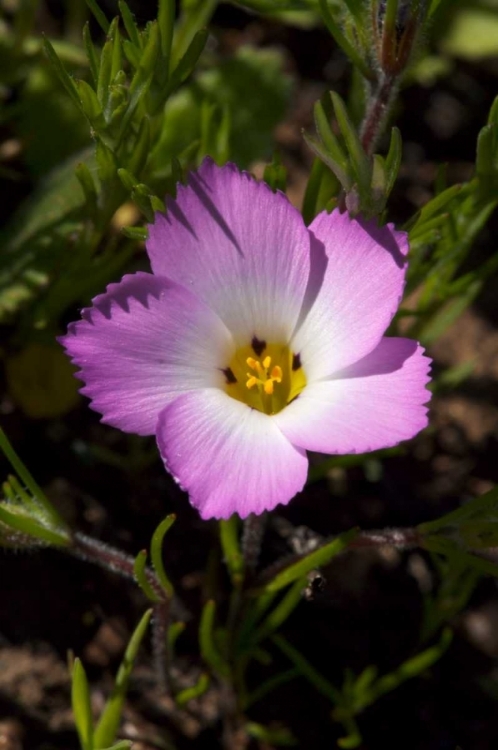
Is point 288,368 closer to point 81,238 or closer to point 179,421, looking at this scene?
point 179,421

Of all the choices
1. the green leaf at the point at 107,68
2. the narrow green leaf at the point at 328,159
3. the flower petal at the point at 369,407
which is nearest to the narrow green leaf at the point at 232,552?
the flower petal at the point at 369,407

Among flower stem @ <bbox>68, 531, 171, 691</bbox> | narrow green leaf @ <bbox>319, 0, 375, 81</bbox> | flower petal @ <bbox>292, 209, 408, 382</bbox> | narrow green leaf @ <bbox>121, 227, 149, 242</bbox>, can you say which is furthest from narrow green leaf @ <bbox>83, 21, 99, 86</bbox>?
flower stem @ <bbox>68, 531, 171, 691</bbox>

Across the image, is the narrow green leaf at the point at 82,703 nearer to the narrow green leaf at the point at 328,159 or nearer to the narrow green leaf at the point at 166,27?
the narrow green leaf at the point at 328,159

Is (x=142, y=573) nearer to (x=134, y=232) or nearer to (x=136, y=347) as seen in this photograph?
(x=136, y=347)

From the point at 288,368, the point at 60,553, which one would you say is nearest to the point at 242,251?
the point at 288,368

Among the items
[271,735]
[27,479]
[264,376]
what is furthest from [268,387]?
[271,735]
